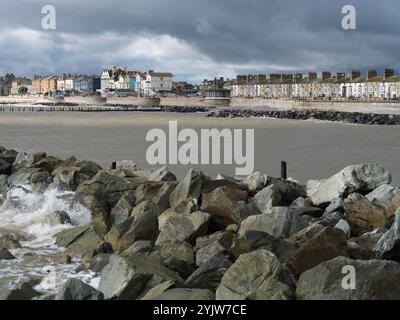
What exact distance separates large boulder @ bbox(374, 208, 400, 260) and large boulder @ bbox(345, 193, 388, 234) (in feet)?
5.33

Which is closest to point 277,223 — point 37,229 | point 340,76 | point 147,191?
point 147,191

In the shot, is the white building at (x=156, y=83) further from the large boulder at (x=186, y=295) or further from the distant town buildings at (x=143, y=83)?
the large boulder at (x=186, y=295)

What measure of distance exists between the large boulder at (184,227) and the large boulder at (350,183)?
2628 mm

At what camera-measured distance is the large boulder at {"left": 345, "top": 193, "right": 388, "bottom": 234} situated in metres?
8.98

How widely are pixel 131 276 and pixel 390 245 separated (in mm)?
3207

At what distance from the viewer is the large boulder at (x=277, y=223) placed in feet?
27.2

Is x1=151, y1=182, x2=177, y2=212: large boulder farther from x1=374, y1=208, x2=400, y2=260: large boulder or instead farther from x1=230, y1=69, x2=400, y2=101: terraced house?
x1=230, y1=69, x2=400, y2=101: terraced house

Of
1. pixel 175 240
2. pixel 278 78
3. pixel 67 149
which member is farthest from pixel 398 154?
pixel 278 78

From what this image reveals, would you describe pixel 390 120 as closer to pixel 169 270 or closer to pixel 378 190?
pixel 378 190

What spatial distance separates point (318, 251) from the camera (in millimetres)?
6629

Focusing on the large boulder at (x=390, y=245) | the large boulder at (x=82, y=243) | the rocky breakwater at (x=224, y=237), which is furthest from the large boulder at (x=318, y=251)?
the large boulder at (x=82, y=243)

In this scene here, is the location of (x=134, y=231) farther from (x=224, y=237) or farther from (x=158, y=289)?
(x=158, y=289)

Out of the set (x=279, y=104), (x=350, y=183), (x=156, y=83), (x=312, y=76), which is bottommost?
(x=350, y=183)

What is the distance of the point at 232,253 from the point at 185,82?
19046 centimetres
